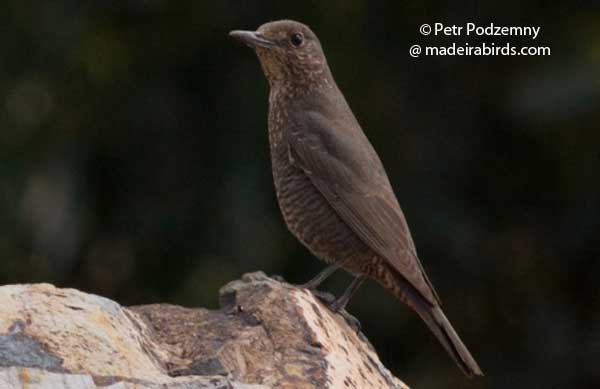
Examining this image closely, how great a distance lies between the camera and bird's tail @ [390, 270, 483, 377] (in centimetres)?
586

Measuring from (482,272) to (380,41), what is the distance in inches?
48.2

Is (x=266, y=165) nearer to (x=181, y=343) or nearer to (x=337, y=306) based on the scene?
(x=337, y=306)

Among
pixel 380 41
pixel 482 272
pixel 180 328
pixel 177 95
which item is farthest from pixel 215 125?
pixel 180 328

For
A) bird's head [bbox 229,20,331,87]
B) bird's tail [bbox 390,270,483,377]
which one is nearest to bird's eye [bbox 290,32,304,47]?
bird's head [bbox 229,20,331,87]

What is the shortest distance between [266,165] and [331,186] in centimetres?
107

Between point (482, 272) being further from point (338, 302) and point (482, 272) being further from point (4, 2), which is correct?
point (4, 2)

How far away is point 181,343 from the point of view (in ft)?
16.1

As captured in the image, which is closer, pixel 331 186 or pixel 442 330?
pixel 442 330

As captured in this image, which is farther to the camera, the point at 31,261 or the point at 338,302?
the point at 31,261

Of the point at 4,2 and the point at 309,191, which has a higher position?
→ the point at 4,2

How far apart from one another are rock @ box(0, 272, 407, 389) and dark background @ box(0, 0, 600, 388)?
199 centimetres

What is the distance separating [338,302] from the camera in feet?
19.3

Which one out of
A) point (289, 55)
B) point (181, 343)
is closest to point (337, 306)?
point (181, 343)

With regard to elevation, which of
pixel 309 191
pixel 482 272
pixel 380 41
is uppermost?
pixel 380 41
